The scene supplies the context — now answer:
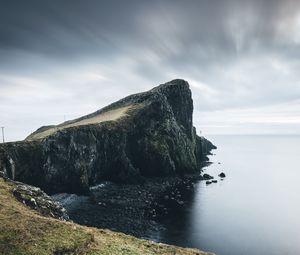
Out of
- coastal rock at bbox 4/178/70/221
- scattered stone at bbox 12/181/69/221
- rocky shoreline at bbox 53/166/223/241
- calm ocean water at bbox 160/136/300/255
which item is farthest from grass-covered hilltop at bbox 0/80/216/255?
calm ocean water at bbox 160/136/300/255

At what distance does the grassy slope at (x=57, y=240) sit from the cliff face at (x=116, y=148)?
4564cm

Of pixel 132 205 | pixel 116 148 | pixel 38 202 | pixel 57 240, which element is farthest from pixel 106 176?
pixel 57 240

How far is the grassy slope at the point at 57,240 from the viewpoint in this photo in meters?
36.2

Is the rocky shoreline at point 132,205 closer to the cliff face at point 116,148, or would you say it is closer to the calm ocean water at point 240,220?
the calm ocean water at point 240,220

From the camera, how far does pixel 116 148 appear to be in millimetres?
131375

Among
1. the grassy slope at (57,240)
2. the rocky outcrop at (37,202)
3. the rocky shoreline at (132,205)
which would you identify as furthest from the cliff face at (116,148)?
the grassy slope at (57,240)

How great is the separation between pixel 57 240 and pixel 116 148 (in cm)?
9364

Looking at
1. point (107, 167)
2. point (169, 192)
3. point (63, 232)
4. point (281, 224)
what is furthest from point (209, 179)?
point (63, 232)

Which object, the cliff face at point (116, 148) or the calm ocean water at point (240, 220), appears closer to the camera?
the calm ocean water at point (240, 220)

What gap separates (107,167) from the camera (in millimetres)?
126250

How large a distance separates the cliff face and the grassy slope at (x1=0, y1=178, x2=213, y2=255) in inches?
1797

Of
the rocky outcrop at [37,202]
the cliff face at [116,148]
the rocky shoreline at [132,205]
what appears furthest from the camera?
the cliff face at [116,148]

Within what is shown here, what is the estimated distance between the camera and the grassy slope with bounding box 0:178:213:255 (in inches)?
1426

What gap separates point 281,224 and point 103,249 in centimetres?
6207
